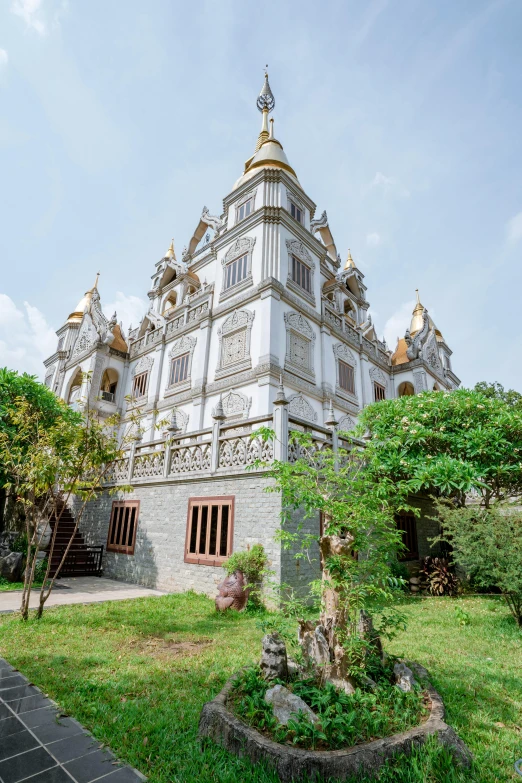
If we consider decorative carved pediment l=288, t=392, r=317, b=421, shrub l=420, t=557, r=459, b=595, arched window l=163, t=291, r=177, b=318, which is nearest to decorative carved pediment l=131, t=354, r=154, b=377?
arched window l=163, t=291, r=177, b=318

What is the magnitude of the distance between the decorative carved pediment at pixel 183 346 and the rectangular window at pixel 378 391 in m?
9.40

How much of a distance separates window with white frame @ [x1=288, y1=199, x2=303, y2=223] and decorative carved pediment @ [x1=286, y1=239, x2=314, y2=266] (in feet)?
4.52

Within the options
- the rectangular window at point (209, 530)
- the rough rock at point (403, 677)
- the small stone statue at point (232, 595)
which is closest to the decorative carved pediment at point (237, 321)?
the rectangular window at point (209, 530)

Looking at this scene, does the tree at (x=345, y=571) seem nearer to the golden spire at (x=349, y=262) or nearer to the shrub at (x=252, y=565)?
the shrub at (x=252, y=565)

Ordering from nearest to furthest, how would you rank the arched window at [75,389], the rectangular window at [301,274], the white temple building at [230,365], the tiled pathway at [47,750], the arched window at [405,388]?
the tiled pathway at [47,750] < the white temple building at [230,365] < the rectangular window at [301,274] < the arched window at [75,389] < the arched window at [405,388]

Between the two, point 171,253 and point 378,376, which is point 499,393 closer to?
point 378,376

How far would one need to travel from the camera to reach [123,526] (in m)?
12.3

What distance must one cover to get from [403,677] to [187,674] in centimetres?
237

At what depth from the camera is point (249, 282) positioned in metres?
16.4

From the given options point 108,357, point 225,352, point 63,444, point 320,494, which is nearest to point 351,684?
point 320,494

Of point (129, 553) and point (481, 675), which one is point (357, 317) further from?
point (481, 675)

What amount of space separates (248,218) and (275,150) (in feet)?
16.4

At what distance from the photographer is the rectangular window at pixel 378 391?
2075cm

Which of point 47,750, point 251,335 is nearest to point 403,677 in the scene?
point 47,750
